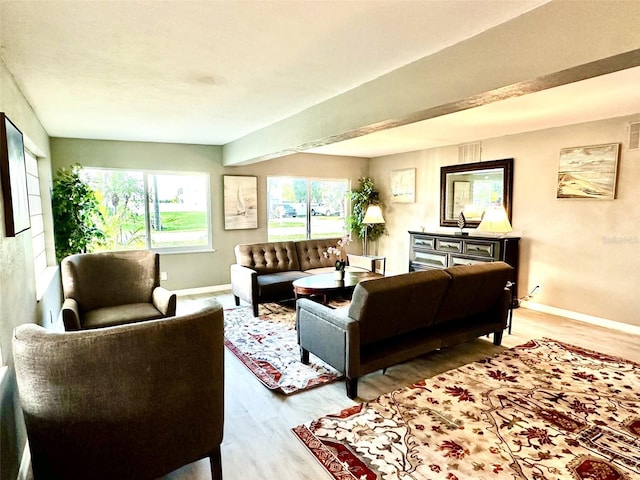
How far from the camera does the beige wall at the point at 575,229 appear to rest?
417 cm

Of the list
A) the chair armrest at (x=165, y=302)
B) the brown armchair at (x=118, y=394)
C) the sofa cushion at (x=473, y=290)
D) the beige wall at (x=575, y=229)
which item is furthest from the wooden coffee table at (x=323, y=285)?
the beige wall at (x=575, y=229)

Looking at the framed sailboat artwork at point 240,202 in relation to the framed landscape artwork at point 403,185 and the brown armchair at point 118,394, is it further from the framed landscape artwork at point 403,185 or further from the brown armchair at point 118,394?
the brown armchair at point 118,394

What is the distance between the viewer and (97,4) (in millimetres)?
1721

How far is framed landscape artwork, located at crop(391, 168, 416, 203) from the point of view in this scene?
22.3 ft

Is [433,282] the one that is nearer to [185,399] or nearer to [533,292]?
[185,399]

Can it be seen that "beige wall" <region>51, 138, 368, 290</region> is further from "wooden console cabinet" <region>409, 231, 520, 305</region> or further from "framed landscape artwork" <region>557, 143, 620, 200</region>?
"framed landscape artwork" <region>557, 143, 620, 200</region>

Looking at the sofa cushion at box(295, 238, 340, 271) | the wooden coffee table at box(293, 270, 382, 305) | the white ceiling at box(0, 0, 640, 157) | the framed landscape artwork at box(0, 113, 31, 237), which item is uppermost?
the white ceiling at box(0, 0, 640, 157)

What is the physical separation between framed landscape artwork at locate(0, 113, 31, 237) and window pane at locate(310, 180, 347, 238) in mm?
5158

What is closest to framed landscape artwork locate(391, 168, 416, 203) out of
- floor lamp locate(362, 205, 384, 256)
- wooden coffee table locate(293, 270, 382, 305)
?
floor lamp locate(362, 205, 384, 256)

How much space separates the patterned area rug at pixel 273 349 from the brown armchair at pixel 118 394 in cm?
126

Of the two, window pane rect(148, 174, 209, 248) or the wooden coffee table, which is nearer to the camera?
the wooden coffee table

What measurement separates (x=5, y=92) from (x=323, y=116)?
2359mm

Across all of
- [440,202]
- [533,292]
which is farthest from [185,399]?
[440,202]

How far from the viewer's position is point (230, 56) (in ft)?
7.73
